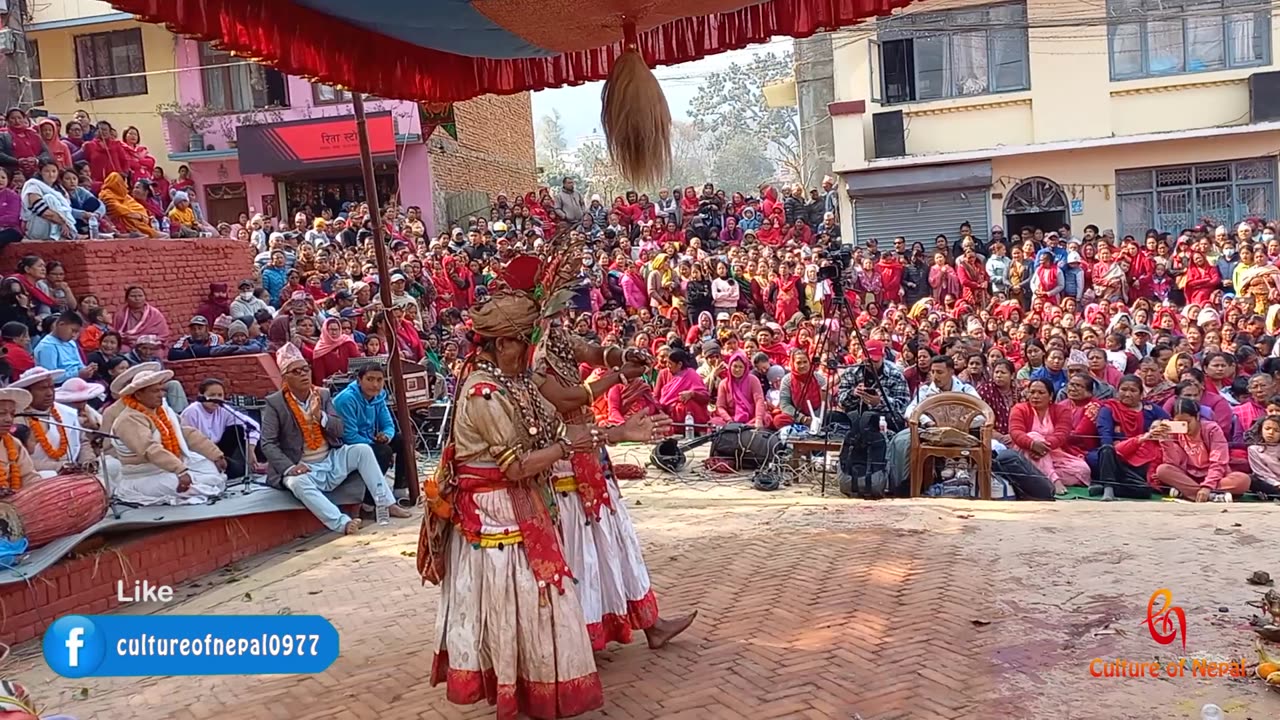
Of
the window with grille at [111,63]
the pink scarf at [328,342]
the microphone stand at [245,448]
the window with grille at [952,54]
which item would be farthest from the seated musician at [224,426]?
the window with grille at [111,63]

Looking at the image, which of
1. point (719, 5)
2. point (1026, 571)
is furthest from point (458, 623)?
point (1026, 571)

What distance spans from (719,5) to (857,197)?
1476 centimetres

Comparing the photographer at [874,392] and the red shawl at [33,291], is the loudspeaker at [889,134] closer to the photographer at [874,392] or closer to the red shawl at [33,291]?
the photographer at [874,392]

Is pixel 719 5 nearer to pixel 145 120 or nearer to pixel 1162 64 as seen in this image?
pixel 1162 64

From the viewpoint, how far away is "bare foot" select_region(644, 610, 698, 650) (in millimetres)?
4668

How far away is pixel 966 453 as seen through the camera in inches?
304

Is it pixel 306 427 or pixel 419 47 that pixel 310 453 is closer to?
pixel 306 427

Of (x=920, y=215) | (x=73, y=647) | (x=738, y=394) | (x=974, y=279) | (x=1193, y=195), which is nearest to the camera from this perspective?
(x=73, y=647)

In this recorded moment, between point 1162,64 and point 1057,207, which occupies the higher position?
point 1162,64

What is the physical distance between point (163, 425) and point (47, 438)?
0.72m

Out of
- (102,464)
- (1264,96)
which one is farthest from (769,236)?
(102,464)

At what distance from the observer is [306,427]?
26.2ft

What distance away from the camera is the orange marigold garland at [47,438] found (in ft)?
22.4

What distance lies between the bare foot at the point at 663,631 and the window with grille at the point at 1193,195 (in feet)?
51.4
